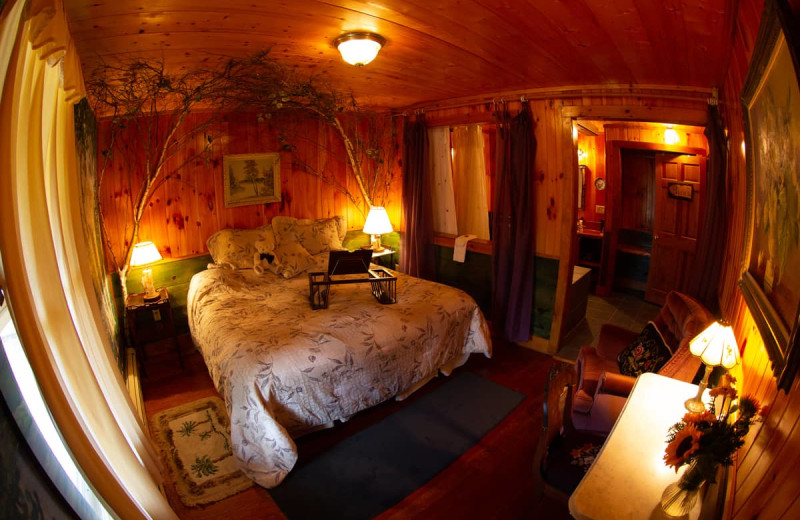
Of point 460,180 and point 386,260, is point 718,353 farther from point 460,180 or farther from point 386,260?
point 386,260

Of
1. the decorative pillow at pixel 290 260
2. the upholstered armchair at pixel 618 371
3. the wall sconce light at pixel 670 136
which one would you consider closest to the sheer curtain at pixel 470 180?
the decorative pillow at pixel 290 260

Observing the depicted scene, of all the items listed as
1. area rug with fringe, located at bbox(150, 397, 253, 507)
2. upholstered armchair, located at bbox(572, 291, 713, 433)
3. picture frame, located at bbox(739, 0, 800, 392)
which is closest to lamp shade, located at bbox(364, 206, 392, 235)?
area rug with fringe, located at bbox(150, 397, 253, 507)

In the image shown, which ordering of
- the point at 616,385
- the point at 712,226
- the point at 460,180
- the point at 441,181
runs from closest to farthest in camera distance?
1. the point at 616,385
2. the point at 712,226
3. the point at 460,180
4. the point at 441,181

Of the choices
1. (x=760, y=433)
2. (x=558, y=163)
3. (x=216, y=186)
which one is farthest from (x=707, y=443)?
(x=216, y=186)

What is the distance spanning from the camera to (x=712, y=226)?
9.39ft

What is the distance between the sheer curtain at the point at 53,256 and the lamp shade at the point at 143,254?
187 centimetres

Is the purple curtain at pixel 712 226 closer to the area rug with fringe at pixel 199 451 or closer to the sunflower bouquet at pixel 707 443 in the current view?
the sunflower bouquet at pixel 707 443

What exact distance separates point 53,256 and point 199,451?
74.5 inches

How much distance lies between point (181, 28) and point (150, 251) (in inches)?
81.4

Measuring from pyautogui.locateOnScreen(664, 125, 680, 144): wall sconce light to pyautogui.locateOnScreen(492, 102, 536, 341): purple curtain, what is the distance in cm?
205

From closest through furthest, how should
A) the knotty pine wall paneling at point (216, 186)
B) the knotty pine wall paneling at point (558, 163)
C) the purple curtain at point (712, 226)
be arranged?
the purple curtain at point (712, 226), the knotty pine wall paneling at point (558, 163), the knotty pine wall paneling at point (216, 186)

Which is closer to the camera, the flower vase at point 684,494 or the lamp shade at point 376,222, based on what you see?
the flower vase at point 684,494

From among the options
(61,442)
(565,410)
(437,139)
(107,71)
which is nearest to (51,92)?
(61,442)

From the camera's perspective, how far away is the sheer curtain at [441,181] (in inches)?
177
